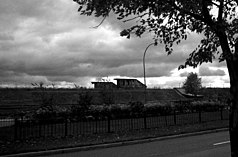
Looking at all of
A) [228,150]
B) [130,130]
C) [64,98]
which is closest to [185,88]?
[64,98]

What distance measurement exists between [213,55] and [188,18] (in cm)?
87

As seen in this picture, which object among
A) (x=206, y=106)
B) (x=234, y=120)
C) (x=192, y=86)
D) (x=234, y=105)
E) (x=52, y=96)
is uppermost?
(x=192, y=86)

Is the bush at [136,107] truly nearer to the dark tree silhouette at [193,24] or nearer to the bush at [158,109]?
the bush at [158,109]

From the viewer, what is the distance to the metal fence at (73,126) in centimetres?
1375

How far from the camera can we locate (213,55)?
17.9 ft

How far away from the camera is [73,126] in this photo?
16.0 metres

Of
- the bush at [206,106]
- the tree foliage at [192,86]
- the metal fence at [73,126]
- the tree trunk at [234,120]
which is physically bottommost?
the metal fence at [73,126]

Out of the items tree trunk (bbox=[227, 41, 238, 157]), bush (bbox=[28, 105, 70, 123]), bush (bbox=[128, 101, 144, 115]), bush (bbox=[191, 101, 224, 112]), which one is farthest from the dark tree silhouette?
bush (bbox=[191, 101, 224, 112])

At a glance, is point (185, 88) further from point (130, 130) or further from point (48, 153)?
point (48, 153)

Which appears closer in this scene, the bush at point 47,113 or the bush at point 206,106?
the bush at point 47,113

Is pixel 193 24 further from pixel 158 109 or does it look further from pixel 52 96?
pixel 52 96

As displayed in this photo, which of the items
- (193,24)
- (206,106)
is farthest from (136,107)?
(193,24)

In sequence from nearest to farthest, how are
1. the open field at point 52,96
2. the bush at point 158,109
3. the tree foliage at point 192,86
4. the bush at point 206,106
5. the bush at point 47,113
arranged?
the bush at point 47,113, the bush at point 158,109, the bush at point 206,106, the open field at point 52,96, the tree foliage at point 192,86

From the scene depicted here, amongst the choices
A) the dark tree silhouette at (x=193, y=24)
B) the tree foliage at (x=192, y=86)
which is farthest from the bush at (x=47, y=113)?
the tree foliage at (x=192, y=86)
